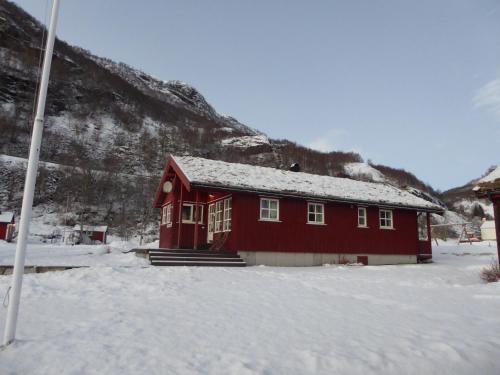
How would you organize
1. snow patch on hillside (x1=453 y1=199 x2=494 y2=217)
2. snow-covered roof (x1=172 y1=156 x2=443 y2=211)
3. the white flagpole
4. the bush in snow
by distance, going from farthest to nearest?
snow patch on hillside (x1=453 y1=199 x2=494 y2=217), snow-covered roof (x1=172 y1=156 x2=443 y2=211), the bush in snow, the white flagpole

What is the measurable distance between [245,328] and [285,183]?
37.8 feet

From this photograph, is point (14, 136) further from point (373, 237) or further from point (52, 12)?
point (52, 12)

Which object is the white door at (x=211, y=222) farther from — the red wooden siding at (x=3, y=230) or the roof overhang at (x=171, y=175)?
the red wooden siding at (x=3, y=230)

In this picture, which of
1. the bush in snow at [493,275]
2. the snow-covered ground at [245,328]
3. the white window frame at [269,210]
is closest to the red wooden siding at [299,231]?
the white window frame at [269,210]

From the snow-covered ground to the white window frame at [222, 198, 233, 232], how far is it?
19.5 feet

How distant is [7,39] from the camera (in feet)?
239

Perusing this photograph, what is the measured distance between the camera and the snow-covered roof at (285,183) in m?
14.1

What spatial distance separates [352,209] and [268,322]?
12403 millimetres

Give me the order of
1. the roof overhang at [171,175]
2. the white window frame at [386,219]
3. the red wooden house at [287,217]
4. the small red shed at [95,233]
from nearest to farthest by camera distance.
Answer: the roof overhang at [171,175] → the red wooden house at [287,217] → the white window frame at [386,219] → the small red shed at [95,233]

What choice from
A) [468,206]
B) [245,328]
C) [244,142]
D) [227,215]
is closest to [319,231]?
[227,215]

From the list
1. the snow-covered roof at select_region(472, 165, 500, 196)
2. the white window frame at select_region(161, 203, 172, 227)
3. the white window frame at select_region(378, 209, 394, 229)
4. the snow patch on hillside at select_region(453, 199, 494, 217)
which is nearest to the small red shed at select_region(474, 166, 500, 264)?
the snow-covered roof at select_region(472, 165, 500, 196)

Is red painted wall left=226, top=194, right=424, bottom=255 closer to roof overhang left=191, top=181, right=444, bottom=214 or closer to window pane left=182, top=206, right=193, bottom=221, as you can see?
roof overhang left=191, top=181, right=444, bottom=214

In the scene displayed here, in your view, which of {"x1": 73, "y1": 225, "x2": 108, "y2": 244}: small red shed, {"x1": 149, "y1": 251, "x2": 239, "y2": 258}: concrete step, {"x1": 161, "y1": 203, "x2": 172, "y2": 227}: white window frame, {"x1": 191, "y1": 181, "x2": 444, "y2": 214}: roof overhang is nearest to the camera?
{"x1": 149, "y1": 251, "x2": 239, "y2": 258}: concrete step

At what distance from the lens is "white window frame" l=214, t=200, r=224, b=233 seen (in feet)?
51.9
